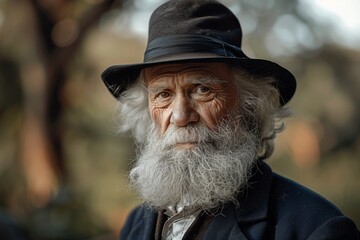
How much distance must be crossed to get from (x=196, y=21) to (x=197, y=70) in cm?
22

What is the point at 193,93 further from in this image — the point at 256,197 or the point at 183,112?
the point at 256,197

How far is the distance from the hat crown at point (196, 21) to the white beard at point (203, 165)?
406mm

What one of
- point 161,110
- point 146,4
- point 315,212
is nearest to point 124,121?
point 161,110

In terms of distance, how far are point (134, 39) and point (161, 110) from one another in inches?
406

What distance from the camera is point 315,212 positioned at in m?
2.78

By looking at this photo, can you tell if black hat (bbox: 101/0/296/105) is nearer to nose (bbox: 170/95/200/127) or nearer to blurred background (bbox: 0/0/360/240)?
nose (bbox: 170/95/200/127)

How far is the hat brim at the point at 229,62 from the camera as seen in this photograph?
291 cm

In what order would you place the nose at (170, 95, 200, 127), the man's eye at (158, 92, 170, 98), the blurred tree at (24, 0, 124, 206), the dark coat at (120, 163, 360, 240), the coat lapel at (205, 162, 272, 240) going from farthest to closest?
1. the blurred tree at (24, 0, 124, 206)
2. the man's eye at (158, 92, 170, 98)
3. the nose at (170, 95, 200, 127)
4. the coat lapel at (205, 162, 272, 240)
5. the dark coat at (120, 163, 360, 240)

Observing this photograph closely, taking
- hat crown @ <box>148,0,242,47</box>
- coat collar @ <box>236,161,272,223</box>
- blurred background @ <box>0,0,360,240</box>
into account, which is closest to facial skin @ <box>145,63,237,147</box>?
hat crown @ <box>148,0,242,47</box>

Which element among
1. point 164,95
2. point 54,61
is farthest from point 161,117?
point 54,61

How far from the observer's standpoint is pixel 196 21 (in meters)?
2.98

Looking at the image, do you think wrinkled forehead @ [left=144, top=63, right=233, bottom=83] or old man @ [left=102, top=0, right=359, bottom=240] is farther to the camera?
wrinkled forehead @ [left=144, top=63, right=233, bottom=83]

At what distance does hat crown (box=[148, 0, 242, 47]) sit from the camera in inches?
117

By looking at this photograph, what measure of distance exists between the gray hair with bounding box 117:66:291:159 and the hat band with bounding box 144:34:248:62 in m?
0.17
